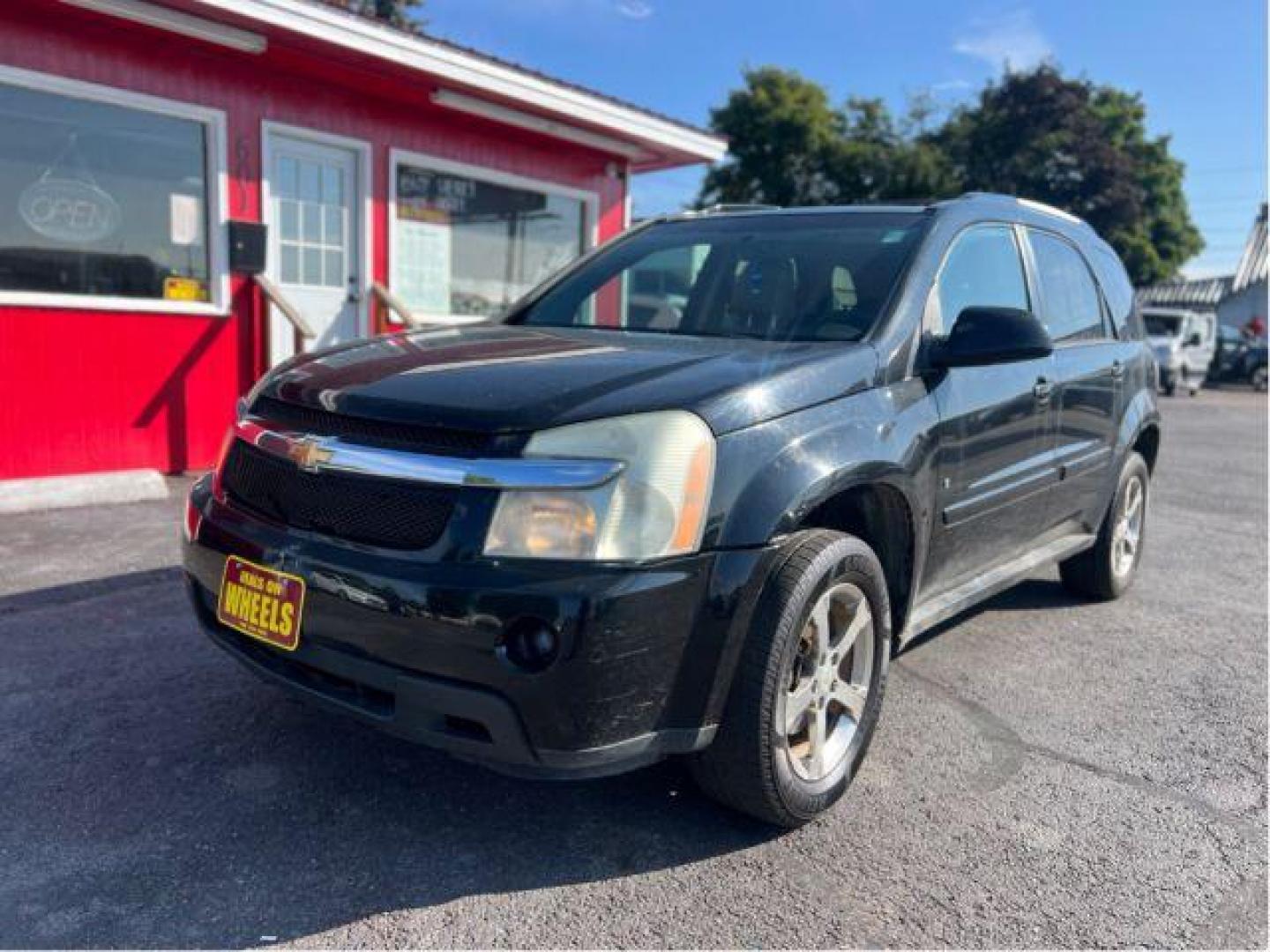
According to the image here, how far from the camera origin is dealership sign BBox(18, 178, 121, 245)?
6.18 m

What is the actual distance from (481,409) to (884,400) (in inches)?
47.9

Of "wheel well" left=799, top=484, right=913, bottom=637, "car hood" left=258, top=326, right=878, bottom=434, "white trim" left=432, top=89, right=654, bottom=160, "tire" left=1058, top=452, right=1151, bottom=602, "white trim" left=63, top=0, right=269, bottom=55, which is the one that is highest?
"white trim" left=63, top=0, right=269, bottom=55

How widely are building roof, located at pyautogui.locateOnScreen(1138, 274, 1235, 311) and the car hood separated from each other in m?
39.9

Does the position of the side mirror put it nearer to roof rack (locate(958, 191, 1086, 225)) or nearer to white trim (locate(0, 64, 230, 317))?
roof rack (locate(958, 191, 1086, 225))

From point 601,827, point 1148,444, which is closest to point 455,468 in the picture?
point 601,827

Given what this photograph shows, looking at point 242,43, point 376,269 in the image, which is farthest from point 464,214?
point 242,43

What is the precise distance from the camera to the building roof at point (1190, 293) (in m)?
38.4

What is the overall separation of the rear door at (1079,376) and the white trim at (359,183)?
5.27 meters

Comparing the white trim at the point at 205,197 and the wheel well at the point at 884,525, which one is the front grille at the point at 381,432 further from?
the white trim at the point at 205,197

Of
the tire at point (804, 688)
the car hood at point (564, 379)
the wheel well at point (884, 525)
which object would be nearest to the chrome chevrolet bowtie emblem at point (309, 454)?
the car hood at point (564, 379)

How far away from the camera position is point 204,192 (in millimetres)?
6945

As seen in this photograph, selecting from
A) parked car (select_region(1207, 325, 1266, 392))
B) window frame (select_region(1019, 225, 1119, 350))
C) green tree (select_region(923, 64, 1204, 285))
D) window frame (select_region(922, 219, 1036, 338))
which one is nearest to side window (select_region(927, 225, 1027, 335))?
window frame (select_region(922, 219, 1036, 338))

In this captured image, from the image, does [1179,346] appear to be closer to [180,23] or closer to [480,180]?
[480,180]

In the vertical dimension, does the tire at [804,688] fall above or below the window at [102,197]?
below
